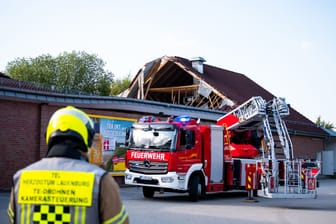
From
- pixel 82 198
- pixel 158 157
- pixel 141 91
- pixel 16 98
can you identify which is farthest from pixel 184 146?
pixel 141 91

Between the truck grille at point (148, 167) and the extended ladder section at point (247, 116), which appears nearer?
the truck grille at point (148, 167)

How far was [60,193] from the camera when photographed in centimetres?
269

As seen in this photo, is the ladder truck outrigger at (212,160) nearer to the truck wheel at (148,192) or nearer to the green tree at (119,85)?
the truck wheel at (148,192)

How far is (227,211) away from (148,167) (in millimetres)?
3369

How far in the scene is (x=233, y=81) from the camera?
127 feet

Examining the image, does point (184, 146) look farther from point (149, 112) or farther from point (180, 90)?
point (180, 90)

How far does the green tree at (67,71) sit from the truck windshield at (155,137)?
38.3m

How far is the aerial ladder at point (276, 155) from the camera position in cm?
1631

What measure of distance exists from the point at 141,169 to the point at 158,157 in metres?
0.75

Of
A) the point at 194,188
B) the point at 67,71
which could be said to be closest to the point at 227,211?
the point at 194,188

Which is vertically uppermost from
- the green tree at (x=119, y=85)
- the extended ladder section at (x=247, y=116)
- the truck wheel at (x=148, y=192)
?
the green tree at (x=119, y=85)

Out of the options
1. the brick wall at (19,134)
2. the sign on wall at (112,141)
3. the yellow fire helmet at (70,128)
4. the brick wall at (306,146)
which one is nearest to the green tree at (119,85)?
the brick wall at (306,146)

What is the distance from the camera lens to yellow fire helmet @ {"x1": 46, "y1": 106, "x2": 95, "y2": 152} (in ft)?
9.29

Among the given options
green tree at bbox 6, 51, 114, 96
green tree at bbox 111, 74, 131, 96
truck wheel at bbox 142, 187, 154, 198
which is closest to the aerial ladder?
truck wheel at bbox 142, 187, 154, 198
